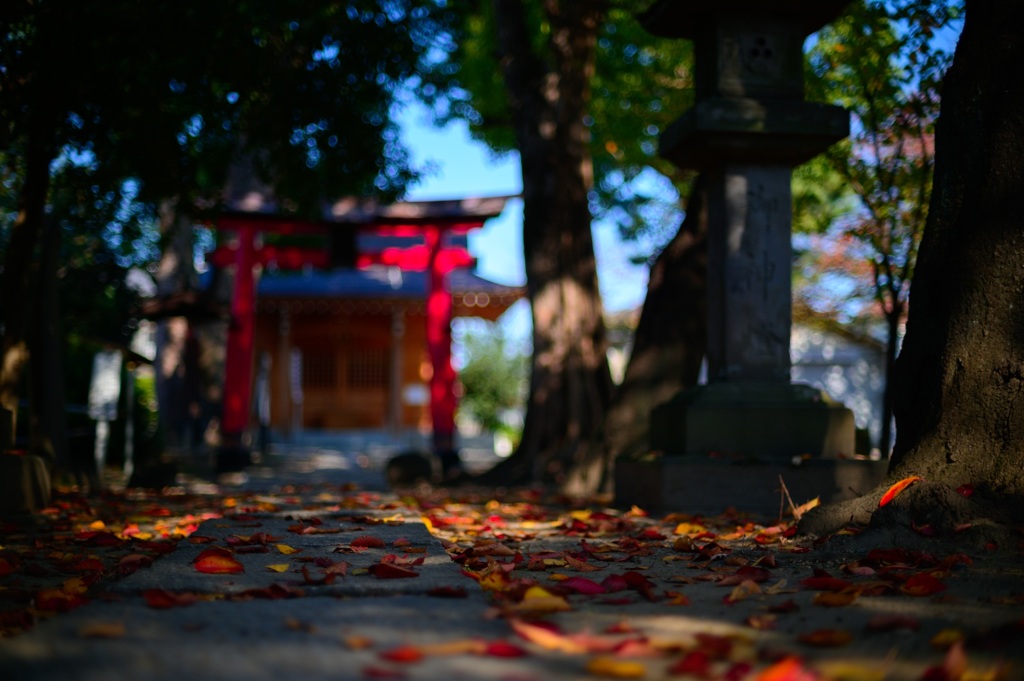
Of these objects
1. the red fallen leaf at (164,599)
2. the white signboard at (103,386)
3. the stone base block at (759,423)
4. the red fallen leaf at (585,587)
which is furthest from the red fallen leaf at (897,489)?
the white signboard at (103,386)

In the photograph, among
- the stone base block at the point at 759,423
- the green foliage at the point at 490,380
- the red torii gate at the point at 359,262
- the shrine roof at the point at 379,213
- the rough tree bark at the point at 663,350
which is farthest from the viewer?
the green foliage at the point at 490,380

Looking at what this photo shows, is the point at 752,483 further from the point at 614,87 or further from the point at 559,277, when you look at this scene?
the point at 614,87

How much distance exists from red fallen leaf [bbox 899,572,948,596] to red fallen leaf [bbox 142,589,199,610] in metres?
2.14

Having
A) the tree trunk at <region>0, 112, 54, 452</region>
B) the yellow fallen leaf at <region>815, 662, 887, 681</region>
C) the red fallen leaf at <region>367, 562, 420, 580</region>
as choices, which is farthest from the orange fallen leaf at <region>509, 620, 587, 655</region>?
the tree trunk at <region>0, 112, 54, 452</region>

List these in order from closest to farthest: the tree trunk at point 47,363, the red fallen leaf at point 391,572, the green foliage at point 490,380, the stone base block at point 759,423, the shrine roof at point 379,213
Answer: the red fallen leaf at point 391,572, the stone base block at point 759,423, the tree trunk at point 47,363, the shrine roof at point 379,213, the green foliage at point 490,380

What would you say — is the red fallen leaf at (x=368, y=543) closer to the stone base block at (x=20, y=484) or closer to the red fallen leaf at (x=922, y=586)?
the red fallen leaf at (x=922, y=586)

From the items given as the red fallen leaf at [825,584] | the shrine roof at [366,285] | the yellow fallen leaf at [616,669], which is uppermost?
the shrine roof at [366,285]

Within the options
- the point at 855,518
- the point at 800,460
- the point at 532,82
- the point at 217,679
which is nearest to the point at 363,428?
the point at 532,82

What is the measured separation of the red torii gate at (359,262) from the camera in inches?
523

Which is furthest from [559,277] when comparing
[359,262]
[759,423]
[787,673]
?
[787,673]

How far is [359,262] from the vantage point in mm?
14523

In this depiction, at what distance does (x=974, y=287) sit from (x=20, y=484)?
521 cm

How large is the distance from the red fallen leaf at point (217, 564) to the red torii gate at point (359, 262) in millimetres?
9675

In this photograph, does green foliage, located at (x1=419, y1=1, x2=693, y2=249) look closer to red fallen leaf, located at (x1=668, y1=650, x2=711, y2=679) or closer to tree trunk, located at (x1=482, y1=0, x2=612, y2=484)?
tree trunk, located at (x1=482, y1=0, x2=612, y2=484)
